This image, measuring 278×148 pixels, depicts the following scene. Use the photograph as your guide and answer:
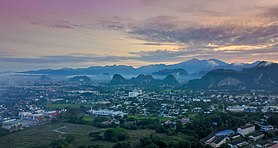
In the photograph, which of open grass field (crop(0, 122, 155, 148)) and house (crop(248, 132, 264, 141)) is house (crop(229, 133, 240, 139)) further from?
open grass field (crop(0, 122, 155, 148))

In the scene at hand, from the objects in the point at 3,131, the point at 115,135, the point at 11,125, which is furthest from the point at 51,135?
the point at 11,125

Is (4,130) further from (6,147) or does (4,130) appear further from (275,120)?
(275,120)

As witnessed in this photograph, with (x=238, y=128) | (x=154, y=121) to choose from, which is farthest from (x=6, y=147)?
(x=238, y=128)

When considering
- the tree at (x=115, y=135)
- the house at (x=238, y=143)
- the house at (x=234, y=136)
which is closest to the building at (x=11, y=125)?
the tree at (x=115, y=135)

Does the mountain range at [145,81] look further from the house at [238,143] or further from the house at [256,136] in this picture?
the house at [238,143]

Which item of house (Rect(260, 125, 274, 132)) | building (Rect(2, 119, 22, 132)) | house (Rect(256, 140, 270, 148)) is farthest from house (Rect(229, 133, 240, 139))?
building (Rect(2, 119, 22, 132))

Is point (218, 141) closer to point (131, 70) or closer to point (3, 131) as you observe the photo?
point (3, 131)
